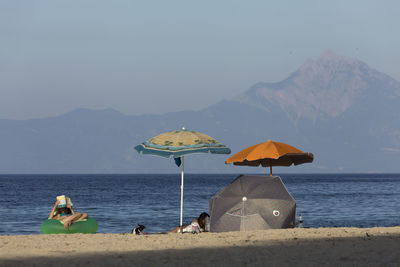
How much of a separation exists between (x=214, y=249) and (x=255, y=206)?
3.77 meters

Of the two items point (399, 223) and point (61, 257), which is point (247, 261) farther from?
point (399, 223)

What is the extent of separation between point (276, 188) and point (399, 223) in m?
18.9

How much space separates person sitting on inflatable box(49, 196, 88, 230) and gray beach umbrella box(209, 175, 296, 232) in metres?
3.24

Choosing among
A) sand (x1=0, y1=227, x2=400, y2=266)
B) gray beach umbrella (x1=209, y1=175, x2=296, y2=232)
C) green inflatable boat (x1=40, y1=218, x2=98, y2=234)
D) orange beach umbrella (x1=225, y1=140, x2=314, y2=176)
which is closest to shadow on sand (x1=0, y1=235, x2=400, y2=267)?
sand (x1=0, y1=227, x2=400, y2=266)

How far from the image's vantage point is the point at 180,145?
15.2m

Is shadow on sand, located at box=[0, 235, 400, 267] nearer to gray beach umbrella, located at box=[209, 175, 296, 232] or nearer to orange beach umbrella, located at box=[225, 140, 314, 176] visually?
gray beach umbrella, located at box=[209, 175, 296, 232]

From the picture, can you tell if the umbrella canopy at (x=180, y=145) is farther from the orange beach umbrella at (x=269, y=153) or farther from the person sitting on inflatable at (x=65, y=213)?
the person sitting on inflatable at (x=65, y=213)

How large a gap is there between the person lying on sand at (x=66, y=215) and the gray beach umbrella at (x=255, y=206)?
3212mm

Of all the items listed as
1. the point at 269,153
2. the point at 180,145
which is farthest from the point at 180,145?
the point at 269,153

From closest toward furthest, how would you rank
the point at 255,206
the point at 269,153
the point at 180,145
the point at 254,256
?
the point at 254,256 → the point at 255,206 → the point at 180,145 → the point at 269,153

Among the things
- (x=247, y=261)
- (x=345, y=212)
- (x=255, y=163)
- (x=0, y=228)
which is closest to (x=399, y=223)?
(x=345, y=212)

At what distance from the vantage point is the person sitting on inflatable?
593 inches

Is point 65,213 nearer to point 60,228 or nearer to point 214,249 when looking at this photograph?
point 60,228

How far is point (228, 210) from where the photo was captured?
49.3 ft
